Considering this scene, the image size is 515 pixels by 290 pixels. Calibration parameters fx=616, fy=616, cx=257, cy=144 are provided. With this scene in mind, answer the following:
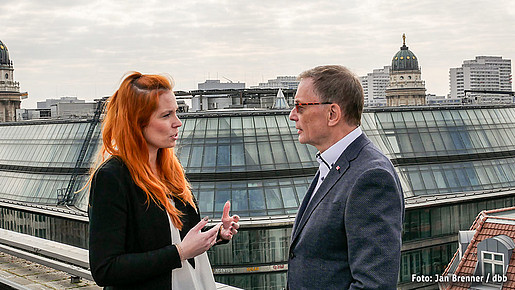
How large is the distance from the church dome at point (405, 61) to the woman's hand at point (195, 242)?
179m

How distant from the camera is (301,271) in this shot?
4121mm

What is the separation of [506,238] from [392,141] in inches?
731

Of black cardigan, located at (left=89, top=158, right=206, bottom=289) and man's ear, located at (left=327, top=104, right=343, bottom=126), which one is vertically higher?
man's ear, located at (left=327, top=104, right=343, bottom=126)

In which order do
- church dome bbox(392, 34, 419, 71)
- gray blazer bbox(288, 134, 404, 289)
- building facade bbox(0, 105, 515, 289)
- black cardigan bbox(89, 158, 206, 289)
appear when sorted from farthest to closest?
church dome bbox(392, 34, 419, 71) < building facade bbox(0, 105, 515, 289) < black cardigan bbox(89, 158, 206, 289) < gray blazer bbox(288, 134, 404, 289)

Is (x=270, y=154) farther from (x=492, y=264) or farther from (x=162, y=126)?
(x=162, y=126)

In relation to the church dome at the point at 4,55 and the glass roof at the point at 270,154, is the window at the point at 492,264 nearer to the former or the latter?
the glass roof at the point at 270,154

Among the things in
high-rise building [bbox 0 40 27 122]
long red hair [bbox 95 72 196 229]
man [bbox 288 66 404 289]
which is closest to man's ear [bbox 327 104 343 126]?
man [bbox 288 66 404 289]

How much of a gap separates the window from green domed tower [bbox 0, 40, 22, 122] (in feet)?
380

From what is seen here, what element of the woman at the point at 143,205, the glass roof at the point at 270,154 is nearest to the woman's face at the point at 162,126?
the woman at the point at 143,205

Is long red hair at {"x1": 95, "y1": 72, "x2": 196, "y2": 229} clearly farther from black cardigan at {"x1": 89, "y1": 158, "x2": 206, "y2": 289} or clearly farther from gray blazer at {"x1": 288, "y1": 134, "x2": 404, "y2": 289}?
gray blazer at {"x1": 288, "y1": 134, "x2": 404, "y2": 289}

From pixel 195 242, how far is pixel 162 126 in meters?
0.86

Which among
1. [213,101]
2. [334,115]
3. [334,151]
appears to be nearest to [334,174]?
[334,151]

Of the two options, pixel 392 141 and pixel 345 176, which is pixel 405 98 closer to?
pixel 392 141

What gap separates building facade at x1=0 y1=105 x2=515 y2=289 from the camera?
27.1 m
